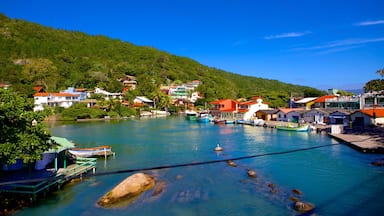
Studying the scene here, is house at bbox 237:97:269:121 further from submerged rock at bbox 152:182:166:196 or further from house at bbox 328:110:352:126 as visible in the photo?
submerged rock at bbox 152:182:166:196

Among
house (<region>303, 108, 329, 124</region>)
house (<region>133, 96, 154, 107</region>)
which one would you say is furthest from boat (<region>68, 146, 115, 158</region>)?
house (<region>133, 96, 154, 107</region>)

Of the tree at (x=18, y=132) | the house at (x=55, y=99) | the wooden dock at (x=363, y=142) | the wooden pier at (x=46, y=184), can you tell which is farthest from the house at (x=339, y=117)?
the house at (x=55, y=99)

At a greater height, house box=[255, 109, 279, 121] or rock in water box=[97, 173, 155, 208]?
house box=[255, 109, 279, 121]

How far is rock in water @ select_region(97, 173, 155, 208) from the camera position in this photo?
1199 centimetres

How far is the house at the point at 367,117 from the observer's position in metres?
29.4

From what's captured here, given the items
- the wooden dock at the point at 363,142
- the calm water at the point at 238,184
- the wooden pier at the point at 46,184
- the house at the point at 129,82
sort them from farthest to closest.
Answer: the house at the point at 129,82 < the wooden dock at the point at 363,142 < the wooden pier at the point at 46,184 < the calm water at the point at 238,184

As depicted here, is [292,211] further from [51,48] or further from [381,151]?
[51,48]

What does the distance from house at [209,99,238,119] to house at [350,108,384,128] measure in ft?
68.6

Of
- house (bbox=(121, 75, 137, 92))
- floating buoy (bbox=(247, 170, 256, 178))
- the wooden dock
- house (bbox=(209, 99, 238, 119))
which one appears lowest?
floating buoy (bbox=(247, 170, 256, 178))

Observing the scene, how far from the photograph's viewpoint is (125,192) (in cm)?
1263

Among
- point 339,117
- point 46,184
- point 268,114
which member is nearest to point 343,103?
point 339,117

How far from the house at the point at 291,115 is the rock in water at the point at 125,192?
29211 millimetres

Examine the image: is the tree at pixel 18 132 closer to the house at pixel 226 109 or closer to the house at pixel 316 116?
the house at pixel 316 116

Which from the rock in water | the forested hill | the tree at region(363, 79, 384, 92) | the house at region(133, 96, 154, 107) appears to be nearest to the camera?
the rock in water
